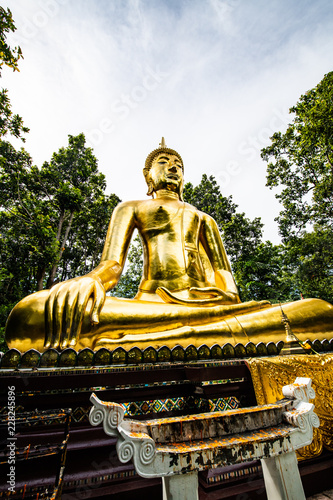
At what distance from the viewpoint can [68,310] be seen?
2461mm

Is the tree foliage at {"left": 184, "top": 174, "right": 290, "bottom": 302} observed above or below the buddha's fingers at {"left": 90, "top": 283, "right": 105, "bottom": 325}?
above

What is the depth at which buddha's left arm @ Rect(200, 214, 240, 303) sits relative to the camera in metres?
3.93

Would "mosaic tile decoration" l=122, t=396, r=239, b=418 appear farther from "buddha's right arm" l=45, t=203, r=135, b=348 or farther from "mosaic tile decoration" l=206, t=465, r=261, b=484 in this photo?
"buddha's right arm" l=45, t=203, r=135, b=348

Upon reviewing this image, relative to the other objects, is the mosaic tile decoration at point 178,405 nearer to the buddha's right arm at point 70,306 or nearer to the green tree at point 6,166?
the buddha's right arm at point 70,306

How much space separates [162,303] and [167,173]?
2.59m

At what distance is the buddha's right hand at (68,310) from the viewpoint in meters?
2.37

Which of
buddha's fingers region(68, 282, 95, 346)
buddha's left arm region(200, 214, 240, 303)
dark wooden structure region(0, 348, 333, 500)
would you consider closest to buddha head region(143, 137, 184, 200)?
buddha's left arm region(200, 214, 240, 303)

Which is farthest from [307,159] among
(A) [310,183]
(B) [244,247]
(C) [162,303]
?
(C) [162,303]

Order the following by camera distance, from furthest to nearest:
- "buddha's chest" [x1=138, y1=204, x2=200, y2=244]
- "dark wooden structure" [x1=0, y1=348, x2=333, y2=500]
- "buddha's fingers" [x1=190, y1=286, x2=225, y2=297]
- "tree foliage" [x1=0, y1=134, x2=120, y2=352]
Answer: "tree foliage" [x1=0, y1=134, x2=120, y2=352]
"buddha's chest" [x1=138, y1=204, x2=200, y2=244]
"buddha's fingers" [x1=190, y1=286, x2=225, y2=297]
"dark wooden structure" [x1=0, y1=348, x2=333, y2=500]

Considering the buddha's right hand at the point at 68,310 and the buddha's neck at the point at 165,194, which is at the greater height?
the buddha's neck at the point at 165,194

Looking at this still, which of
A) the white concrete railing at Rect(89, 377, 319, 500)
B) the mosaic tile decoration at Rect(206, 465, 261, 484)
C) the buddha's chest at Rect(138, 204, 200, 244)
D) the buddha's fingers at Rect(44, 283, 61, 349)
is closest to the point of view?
the white concrete railing at Rect(89, 377, 319, 500)

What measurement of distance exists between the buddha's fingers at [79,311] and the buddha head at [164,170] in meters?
2.74

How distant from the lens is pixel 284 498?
3.56ft

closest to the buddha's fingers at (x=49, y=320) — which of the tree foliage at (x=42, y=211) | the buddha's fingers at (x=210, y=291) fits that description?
the buddha's fingers at (x=210, y=291)
